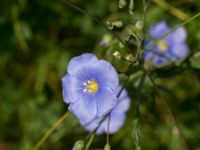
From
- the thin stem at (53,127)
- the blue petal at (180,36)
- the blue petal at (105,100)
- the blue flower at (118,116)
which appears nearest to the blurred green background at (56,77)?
the blue petal at (180,36)

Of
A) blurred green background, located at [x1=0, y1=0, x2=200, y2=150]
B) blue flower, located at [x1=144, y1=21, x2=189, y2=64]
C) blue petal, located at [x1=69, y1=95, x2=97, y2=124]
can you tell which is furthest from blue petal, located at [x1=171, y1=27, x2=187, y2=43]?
blue petal, located at [x1=69, y1=95, x2=97, y2=124]

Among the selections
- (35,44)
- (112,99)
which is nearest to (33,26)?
(35,44)

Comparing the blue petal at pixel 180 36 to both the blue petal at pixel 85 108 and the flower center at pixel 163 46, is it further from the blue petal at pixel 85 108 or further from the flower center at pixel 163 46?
the blue petal at pixel 85 108

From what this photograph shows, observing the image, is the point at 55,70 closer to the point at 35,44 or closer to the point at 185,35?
the point at 35,44

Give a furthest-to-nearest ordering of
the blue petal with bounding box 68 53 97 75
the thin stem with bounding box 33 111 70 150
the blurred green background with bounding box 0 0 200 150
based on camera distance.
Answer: the blurred green background with bounding box 0 0 200 150, the thin stem with bounding box 33 111 70 150, the blue petal with bounding box 68 53 97 75

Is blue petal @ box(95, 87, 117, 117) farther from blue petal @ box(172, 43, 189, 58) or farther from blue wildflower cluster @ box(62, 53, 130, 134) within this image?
blue petal @ box(172, 43, 189, 58)

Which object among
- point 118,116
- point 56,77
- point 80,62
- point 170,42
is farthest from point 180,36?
point 80,62

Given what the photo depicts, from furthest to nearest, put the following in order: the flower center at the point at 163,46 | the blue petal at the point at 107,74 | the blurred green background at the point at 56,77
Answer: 1. the blurred green background at the point at 56,77
2. the flower center at the point at 163,46
3. the blue petal at the point at 107,74
